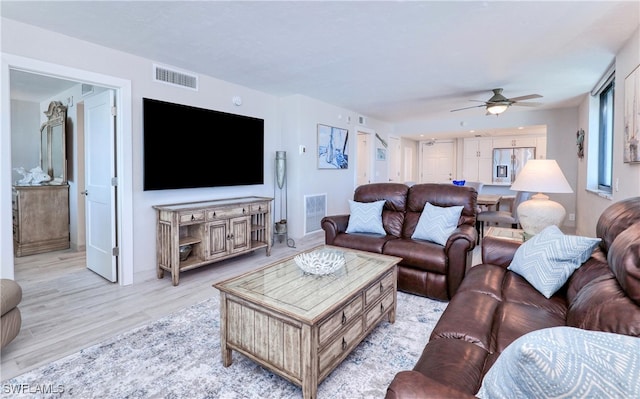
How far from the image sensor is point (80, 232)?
445 centimetres

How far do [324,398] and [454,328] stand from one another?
76cm

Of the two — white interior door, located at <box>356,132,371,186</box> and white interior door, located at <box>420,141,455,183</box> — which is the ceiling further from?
white interior door, located at <box>420,141,455,183</box>

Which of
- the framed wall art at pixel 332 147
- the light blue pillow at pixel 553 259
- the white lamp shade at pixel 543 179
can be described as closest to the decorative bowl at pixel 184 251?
the framed wall art at pixel 332 147

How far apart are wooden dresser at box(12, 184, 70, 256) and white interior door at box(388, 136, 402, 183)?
21.4 feet

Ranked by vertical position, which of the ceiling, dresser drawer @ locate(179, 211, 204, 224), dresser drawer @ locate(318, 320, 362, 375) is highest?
the ceiling

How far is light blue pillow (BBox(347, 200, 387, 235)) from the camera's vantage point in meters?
3.45

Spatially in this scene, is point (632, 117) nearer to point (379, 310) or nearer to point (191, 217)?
point (379, 310)

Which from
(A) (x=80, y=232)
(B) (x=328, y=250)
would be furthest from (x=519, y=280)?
(A) (x=80, y=232)

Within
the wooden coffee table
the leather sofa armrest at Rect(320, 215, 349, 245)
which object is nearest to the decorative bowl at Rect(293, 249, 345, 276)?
the wooden coffee table

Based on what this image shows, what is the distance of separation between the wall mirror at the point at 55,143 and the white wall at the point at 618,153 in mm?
6738

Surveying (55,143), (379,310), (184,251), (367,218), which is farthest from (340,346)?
(55,143)

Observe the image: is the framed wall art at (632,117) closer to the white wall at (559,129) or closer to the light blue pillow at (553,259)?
the light blue pillow at (553,259)

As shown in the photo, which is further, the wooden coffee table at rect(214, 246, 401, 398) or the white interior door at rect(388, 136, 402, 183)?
the white interior door at rect(388, 136, 402, 183)

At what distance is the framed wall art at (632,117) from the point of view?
254 cm
